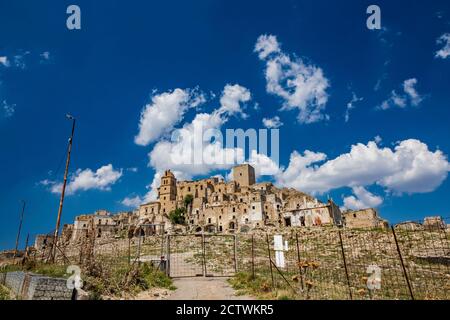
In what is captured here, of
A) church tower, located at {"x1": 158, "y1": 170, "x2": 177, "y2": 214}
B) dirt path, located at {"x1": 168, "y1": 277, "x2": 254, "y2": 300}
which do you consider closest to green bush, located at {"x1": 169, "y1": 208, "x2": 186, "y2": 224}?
church tower, located at {"x1": 158, "y1": 170, "x2": 177, "y2": 214}

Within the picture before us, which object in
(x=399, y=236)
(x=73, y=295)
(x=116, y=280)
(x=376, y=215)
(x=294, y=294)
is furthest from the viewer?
(x=376, y=215)

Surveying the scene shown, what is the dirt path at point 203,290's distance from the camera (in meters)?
9.60

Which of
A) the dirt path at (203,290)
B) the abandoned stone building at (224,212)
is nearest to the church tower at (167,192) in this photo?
the abandoned stone building at (224,212)

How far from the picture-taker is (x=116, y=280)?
34.1 feet

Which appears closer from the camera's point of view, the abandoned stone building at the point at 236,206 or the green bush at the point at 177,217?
the abandoned stone building at the point at 236,206

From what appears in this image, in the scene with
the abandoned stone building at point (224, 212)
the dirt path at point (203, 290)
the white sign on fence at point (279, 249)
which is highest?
the abandoned stone building at point (224, 212)

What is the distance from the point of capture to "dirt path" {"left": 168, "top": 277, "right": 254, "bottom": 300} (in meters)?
9.60

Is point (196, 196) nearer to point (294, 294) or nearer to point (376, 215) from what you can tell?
point (376, 215)

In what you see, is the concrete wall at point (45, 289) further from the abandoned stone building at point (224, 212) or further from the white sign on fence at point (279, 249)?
the abandoned stone building at point (224, 212)

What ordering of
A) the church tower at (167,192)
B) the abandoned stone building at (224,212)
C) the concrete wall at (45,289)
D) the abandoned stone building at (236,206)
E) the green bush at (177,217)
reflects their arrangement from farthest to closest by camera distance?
the church tower at (167,192)
the green bush at (177,217)
the abandoned stone building at (236,206)
the abandoned stone building at (224,212)
the concrete wall at (45,289)

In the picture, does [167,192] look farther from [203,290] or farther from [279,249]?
[279,249]

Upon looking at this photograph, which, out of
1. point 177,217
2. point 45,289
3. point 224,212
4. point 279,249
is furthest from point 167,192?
point 45,289
